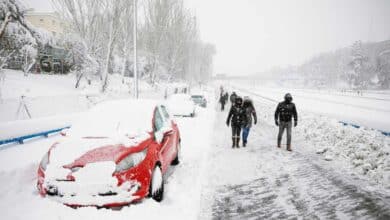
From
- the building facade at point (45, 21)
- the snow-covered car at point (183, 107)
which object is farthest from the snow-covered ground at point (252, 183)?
the building facade at point (45, 21)

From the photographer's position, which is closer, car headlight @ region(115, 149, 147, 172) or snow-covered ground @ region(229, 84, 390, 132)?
car headlight @ region(115, 149, 147, 172)

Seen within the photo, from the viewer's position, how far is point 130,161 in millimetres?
3973

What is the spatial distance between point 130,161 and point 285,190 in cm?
321

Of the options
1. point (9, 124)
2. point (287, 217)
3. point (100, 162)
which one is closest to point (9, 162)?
point (100, 162)

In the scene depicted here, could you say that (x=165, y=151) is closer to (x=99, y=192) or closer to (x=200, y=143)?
(x=99, y=192)

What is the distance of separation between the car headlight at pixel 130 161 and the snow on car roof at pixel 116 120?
0.58m

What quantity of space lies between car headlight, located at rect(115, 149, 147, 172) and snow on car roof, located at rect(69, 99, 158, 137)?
578 mm

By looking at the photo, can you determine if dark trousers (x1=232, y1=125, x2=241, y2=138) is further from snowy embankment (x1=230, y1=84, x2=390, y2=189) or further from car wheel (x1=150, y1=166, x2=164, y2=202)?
car wheel (x1=150, y1=166, x2=164, y2=202)

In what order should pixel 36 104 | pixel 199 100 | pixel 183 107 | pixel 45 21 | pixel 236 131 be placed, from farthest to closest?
pixel 45 21, pixel 199 100, pixel 183 107, pixel 36 104, pixel 236 131

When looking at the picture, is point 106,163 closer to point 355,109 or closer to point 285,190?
point 285,190

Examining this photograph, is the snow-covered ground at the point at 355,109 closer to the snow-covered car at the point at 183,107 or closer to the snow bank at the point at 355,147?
the snow bank at the point at 355,147

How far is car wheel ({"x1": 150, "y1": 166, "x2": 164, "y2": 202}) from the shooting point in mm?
4238

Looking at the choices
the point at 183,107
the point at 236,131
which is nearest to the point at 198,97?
the point at 183,107

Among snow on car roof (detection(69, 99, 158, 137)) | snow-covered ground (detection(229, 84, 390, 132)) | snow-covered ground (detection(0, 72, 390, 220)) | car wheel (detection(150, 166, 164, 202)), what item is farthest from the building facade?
car wheel (detection(150, 166, 164, 202))
